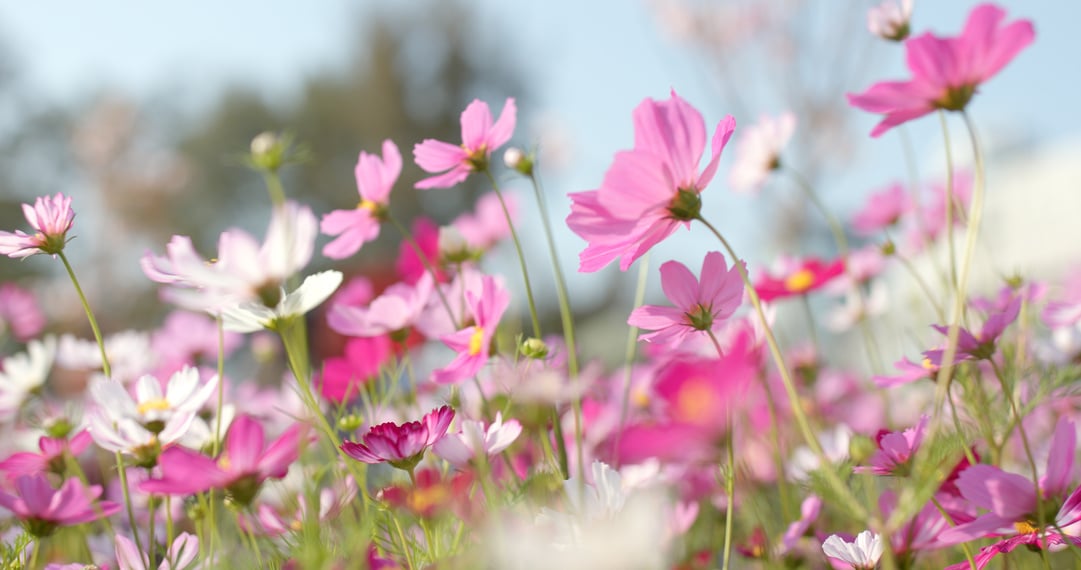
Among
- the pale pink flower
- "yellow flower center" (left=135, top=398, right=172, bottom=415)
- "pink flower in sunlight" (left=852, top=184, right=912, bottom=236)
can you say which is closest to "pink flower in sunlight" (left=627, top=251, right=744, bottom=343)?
"yellow flower center" (left=135, top=398, right=172, bottom=415)

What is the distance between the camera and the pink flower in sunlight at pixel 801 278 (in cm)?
82

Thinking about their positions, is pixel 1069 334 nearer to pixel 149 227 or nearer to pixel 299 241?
pixel 299 241

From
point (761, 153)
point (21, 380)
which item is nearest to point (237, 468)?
point (21, 380)

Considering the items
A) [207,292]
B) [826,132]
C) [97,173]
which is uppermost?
[207,292]

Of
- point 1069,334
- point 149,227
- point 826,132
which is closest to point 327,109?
point 149,227

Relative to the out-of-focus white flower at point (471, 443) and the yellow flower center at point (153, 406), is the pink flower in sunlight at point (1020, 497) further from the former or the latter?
the yellow flower center at point (153, 406)

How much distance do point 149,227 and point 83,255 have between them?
4.04 feet

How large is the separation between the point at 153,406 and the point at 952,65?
17.8 inches

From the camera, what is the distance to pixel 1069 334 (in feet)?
2.40

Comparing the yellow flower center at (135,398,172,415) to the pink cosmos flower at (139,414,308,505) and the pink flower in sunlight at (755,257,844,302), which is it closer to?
the pink cosmos flower at (139,414,308,505)

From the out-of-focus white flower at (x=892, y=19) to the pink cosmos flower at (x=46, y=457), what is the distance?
583mm

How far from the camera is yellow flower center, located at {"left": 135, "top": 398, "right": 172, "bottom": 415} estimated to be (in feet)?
1.52

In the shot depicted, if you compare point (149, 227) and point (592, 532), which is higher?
point (592, 532)

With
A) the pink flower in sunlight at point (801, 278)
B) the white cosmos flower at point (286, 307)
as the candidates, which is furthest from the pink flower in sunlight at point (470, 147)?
the pink flower in sunlight at point (801, 278)
